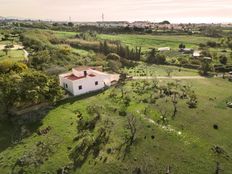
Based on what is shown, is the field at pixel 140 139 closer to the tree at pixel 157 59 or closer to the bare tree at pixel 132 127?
the bare tree at pixel 132 127

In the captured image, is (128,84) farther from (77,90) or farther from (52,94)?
(52,94)

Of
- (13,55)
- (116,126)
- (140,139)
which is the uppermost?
(13,55)

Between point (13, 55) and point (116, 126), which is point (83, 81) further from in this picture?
point (13, 55)

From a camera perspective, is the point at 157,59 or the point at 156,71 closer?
the point at 156,71

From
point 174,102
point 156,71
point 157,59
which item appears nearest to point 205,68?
point 156,71

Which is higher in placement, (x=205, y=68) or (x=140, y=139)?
(x=205, y=68)

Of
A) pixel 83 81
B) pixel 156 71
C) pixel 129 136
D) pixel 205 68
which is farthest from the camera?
pixel 205 68
